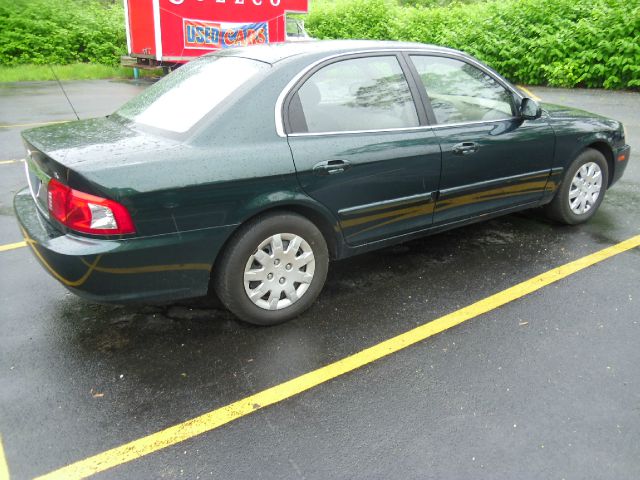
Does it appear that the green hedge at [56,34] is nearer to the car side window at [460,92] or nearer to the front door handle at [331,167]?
the car side window at [460,92]

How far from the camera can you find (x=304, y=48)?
142 inches

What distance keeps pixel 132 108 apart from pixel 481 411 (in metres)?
2.89

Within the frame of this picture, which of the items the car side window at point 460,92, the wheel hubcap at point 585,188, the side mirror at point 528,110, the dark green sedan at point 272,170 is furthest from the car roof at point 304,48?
the wheel hubcap at point 585,188

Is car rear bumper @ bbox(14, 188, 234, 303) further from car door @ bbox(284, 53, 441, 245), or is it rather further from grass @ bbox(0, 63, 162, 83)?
grass @ bbox(0, 63, 162, 83)

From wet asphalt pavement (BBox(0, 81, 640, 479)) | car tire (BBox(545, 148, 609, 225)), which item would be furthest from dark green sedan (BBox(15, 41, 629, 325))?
car tire (BBox(545, 148, 609, 225))

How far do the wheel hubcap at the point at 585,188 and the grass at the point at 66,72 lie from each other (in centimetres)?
1483

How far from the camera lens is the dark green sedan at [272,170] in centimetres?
280

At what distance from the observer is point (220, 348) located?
126 inches

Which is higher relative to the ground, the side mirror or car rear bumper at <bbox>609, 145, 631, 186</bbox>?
the side mirror

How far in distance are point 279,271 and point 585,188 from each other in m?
3.14

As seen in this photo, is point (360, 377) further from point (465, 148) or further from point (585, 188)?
point (585, 188)

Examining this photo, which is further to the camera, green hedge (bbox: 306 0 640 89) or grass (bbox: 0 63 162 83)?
grass (bbox: 0 63 162 83)

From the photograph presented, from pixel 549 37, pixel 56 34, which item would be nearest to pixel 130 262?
pixel 549 37

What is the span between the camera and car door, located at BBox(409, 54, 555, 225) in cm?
391
